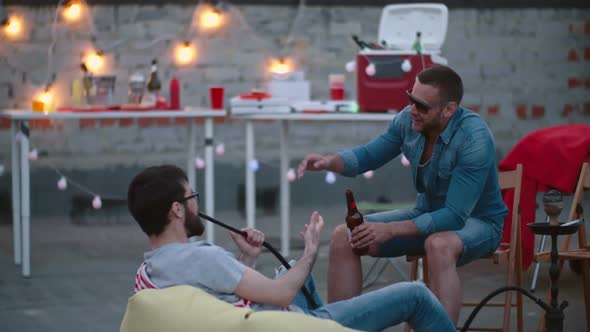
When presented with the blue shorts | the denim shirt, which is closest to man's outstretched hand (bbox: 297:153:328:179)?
the denim shirt

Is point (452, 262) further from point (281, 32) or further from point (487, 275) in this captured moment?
point (281, 32)

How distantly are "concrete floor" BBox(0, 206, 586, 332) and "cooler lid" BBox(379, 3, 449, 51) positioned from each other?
1.41 metres

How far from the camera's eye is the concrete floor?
5.41 metres

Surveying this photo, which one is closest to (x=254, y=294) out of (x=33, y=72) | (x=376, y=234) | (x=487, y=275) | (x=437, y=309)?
(x=437, y=309)

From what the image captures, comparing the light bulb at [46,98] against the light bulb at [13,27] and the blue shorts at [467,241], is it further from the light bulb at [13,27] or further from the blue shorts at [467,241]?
the blue shorts at [467,241]

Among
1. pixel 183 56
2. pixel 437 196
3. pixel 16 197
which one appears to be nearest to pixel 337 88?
pixel 183 56

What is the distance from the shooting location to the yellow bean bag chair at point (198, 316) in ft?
9.48

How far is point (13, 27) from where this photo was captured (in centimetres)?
859

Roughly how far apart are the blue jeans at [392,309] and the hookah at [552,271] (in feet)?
0.66

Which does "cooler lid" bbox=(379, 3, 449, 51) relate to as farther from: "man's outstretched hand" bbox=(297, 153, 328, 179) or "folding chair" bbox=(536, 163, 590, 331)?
"man's outstretched hand" bbox=(297, 153, 328, 179)

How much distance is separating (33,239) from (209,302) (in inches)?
194

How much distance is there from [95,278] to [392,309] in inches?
131

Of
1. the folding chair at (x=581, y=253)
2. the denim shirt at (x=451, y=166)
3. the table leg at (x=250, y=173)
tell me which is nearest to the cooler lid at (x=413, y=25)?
the table leg at (x=250, y=173)

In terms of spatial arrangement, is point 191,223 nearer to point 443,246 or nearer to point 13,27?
point 443,246
